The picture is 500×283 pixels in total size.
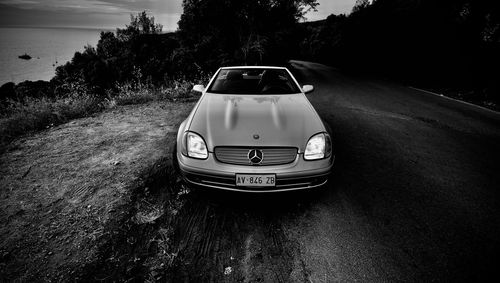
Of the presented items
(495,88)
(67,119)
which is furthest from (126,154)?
(495,88)

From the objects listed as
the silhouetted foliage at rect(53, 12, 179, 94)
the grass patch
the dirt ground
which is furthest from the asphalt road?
the silhouetted foliage at rect(53, 12, 179, 94)

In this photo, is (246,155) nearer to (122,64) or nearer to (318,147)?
(318,147)

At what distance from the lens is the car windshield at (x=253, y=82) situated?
3572mm

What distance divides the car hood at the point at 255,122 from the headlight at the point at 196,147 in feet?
0.19

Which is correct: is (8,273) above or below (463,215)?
below

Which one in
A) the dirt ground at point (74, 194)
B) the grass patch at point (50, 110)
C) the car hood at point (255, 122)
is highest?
the car hood at point (255, 122)

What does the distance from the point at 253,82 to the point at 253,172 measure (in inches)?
77.3

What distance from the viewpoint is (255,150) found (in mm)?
2357

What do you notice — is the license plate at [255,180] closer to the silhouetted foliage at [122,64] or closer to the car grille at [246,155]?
the car grille at [246,155]

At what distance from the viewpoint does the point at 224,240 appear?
2297 millimetres

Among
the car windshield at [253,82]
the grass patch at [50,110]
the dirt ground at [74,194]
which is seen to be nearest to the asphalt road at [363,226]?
the dirt ground at [74,194]

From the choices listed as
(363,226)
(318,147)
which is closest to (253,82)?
(318,147)

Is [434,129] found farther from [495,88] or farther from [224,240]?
[495,88]

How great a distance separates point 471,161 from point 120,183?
5.51 m
